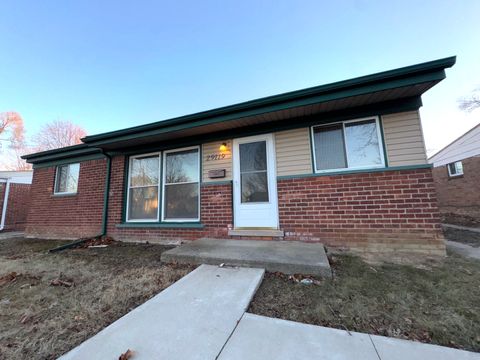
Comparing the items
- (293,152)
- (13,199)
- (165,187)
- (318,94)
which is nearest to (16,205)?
(13,199)

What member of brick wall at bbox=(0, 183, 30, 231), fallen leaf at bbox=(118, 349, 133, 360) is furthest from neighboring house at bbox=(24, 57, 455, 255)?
brick wall at bbox=(0, 183, 30, 231)

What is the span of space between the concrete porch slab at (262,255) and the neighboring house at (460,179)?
903 centimetres

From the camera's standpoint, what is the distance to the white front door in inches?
176

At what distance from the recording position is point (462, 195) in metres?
9.72

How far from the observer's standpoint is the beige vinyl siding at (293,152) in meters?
4.27

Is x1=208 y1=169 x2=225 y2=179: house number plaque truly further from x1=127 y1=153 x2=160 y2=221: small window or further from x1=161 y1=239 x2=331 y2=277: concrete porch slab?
x1=127 y1=153 x2=160 y2=221: small window

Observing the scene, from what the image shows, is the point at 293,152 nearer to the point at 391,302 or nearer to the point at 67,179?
the point at 391,302

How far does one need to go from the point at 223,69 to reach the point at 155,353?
1152 cm

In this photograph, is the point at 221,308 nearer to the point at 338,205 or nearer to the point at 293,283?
the point at 293,283

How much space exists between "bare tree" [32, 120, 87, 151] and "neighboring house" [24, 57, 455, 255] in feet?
61.7

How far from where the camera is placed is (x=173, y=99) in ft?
42.2

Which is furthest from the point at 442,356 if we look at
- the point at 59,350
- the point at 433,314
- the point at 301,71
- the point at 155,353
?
the point at 301,71

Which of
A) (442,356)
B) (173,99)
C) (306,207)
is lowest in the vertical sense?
(442,356)

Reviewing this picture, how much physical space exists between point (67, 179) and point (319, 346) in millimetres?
8738
